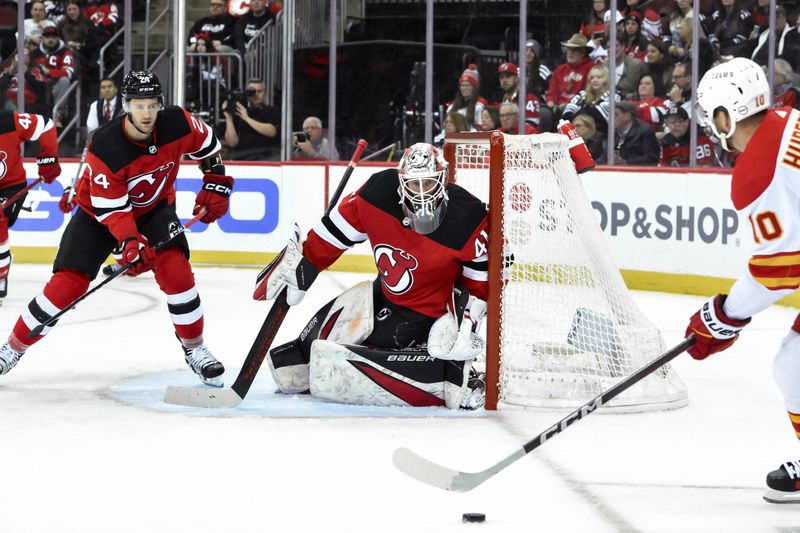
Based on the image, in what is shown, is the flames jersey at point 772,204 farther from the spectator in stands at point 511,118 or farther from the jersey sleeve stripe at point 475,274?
the spectator in stands at point 511,118

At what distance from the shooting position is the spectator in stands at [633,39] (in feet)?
26.6

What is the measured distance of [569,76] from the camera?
838 centimetres

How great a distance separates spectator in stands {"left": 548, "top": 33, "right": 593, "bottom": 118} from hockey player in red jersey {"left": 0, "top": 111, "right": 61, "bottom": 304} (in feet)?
11.5

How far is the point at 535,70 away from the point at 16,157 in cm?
359

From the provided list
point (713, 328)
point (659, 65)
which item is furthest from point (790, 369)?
point (659, 65)

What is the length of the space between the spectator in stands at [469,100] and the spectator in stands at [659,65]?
1.17 meters

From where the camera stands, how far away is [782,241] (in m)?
2.58

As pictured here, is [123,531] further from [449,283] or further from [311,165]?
[311,165]

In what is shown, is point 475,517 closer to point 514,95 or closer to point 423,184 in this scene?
point 423,184

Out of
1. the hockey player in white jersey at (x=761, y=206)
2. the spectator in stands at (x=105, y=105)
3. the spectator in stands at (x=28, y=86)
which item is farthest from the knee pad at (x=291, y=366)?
the spectator in stands at (x=28, y=86)

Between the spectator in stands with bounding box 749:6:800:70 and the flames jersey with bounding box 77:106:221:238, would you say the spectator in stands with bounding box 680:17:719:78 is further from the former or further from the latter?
the flames jersey with bounding box 77:106:221:238

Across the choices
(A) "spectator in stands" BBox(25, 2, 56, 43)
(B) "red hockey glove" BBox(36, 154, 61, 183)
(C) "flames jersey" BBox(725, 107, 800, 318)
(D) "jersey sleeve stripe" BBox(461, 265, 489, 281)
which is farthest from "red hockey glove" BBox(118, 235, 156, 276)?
(A) "spectator in stands" BBox(25, 2, 56, 43)

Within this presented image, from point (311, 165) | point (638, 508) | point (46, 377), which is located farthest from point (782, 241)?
point (311, 165)

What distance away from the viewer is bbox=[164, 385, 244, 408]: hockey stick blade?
3.87 meters
